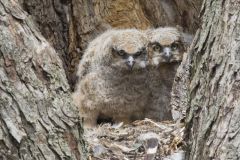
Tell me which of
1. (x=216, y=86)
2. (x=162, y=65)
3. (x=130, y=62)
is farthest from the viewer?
(x=162, y=65)

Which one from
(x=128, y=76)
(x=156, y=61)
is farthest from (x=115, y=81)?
(x=156, y=61)

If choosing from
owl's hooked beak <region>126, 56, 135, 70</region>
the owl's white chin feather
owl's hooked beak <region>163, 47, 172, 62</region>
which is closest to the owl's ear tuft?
owl's hooked beak <region>163, 47, 172, 62</region>

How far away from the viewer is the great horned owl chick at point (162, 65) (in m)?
6.18

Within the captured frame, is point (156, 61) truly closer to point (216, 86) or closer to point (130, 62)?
point (130, 62)

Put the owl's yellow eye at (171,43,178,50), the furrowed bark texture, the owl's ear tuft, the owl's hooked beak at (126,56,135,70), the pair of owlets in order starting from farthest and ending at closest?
the owl's ear tuft → the owl's yellow eye at (171,43,178,50) → the pair of owlets → the owl's hooked beak at (126,56,135,70) → the furrowed bark texture

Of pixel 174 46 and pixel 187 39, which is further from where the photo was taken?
pixel 187 39

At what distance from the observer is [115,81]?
619 cm

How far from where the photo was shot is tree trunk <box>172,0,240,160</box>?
11.0ft

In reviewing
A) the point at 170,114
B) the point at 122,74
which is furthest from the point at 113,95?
the point at 170,114

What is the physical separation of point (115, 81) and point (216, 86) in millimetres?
2670

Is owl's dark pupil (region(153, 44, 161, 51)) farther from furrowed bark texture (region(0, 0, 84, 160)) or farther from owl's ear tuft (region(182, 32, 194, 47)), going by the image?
furrowed bark texture (region(0, 0, 84, 160))

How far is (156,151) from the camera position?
4.75m

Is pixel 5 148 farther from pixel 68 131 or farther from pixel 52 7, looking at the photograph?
pixel 52 7

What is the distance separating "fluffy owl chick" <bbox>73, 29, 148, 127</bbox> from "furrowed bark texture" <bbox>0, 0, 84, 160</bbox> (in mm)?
2561
